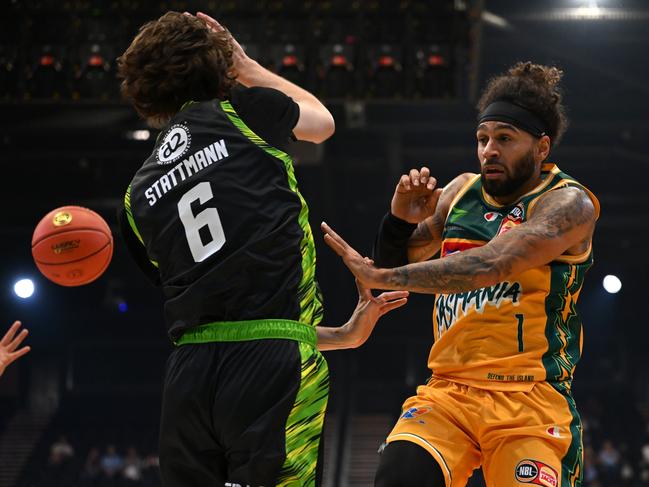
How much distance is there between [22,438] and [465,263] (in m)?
20.7

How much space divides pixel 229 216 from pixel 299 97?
54cm

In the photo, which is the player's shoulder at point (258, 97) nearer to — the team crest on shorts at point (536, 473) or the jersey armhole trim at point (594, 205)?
the jersey armhole trim at point (594, 205)

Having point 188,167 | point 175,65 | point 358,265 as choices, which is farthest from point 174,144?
point 358,265

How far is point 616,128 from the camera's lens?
16.8 metres

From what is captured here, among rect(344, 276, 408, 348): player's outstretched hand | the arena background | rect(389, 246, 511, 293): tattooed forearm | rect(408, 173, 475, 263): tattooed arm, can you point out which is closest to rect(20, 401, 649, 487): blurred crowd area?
the arena background

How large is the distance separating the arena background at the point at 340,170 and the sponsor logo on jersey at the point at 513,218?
24.3 feet

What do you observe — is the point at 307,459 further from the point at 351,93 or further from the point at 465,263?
the point at 351,93

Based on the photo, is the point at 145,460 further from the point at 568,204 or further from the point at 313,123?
the point at 313,123

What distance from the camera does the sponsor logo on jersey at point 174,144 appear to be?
309cm

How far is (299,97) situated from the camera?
10.7 feet

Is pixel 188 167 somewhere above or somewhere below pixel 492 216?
above

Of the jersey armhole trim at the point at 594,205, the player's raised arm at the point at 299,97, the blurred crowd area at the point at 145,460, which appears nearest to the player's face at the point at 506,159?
the jersey armhole trim at the point at 594,205

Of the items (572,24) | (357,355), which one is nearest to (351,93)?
→ (572,24)

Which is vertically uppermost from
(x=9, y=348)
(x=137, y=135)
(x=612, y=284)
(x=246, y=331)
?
(x=246, y=331)
